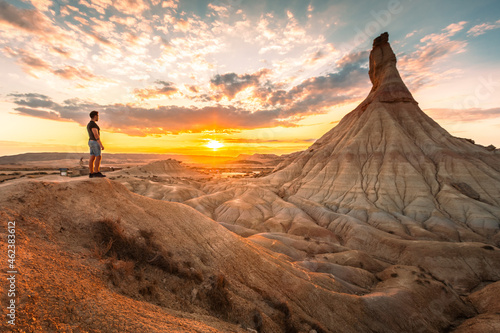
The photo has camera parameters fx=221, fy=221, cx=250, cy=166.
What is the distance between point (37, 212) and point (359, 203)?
5586cm

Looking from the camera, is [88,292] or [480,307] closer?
[88,292]

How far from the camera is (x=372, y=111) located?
6862cm

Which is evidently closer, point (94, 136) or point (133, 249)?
point (133, 249)

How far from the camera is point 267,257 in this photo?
54.9 ft

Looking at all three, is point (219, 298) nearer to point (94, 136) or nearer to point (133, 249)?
point (133, 249)

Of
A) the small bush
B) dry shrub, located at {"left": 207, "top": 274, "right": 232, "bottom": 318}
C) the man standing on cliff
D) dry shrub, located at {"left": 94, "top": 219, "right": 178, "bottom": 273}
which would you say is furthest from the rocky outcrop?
the man standing on cliff

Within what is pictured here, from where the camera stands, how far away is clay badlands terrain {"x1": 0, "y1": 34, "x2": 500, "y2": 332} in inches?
265

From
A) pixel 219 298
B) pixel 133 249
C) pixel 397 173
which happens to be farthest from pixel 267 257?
pixel 397 173

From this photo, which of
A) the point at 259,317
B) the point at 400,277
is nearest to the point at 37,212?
the point at 259,317

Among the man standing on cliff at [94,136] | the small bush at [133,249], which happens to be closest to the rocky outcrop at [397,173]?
the small bush at [133,249]

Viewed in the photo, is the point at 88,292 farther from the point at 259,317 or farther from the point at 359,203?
the point at 359,203

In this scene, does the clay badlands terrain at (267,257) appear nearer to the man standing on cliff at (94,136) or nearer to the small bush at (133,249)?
the small bush at (133,249)

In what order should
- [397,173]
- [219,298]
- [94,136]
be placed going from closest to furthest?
1. [219,298]
2. [94,136]
3. [397,173]

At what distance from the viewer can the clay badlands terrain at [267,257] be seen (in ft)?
22.1
